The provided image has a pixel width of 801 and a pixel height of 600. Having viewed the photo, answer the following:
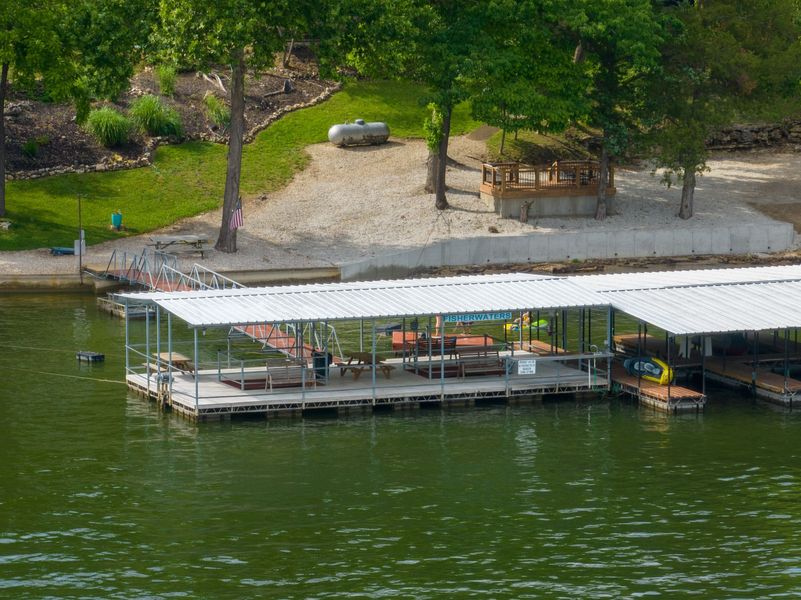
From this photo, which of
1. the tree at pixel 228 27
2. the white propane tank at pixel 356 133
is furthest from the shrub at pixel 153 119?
the tree at pixel 228 27

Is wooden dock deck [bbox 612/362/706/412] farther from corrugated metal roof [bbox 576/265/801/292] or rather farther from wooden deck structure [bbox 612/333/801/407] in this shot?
corrugated metal roof [bbox 576/265/801/292]

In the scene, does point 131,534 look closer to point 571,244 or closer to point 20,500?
point 20,500

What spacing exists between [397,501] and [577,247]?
42749 mm

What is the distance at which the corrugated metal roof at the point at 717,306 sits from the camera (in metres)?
56.4

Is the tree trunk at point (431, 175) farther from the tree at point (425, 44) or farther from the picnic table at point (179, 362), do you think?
the picnic table at point (179, 362)

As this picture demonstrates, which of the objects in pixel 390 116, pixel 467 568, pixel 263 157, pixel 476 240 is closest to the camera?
pixel 467 568

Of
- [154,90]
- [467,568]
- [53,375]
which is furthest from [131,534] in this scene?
[154,90]

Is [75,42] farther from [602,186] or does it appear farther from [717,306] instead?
[717,306]

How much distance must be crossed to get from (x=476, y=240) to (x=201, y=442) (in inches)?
1408

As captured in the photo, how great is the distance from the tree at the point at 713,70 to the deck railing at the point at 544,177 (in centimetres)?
437

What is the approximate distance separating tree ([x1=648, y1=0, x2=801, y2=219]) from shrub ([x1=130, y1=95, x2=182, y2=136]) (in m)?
29.3

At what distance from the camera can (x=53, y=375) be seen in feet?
197

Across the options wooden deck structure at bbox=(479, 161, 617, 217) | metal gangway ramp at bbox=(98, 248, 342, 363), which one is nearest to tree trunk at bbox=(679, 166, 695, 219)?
wooden deck structure at bbox=(479, 161, 617, 217)

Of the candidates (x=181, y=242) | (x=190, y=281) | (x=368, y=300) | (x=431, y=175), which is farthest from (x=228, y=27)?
(x=368, y=300)
